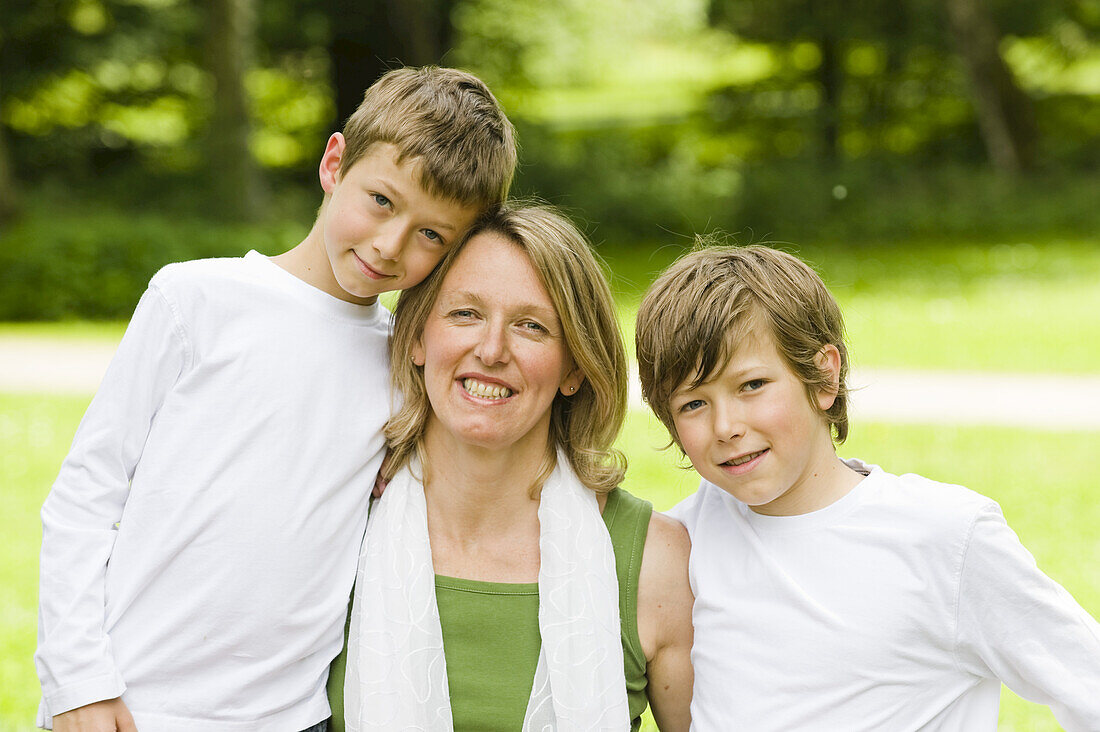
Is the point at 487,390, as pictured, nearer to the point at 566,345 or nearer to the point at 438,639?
the point at 566,345

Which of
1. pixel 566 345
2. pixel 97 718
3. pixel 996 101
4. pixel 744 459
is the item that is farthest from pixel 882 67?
pixel 97 718

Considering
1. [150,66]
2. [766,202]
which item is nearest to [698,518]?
[766,202]

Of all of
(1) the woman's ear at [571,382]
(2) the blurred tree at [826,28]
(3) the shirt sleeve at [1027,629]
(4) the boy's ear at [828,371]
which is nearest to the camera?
(3) the shirt sleeve at [1027,629]

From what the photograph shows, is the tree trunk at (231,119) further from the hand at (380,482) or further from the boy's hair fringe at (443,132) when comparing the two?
the hand at (380,482)

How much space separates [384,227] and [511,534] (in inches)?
32.8

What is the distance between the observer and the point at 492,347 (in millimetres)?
2607

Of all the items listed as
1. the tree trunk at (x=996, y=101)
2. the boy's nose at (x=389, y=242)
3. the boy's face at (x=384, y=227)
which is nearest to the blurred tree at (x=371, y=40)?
the tree trunk at (x=996, y=101)

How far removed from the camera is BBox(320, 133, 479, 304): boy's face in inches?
106

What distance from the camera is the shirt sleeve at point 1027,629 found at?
2170 mm

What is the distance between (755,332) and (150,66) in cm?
1962

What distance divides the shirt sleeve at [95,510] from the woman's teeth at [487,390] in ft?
2.15

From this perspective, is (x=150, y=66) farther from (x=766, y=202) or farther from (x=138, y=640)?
(x=138, y=640)

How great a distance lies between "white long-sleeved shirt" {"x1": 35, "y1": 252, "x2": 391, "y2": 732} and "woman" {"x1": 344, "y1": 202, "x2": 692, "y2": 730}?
0.66 feet

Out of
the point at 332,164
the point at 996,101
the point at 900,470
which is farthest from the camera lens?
the point at 996,101
